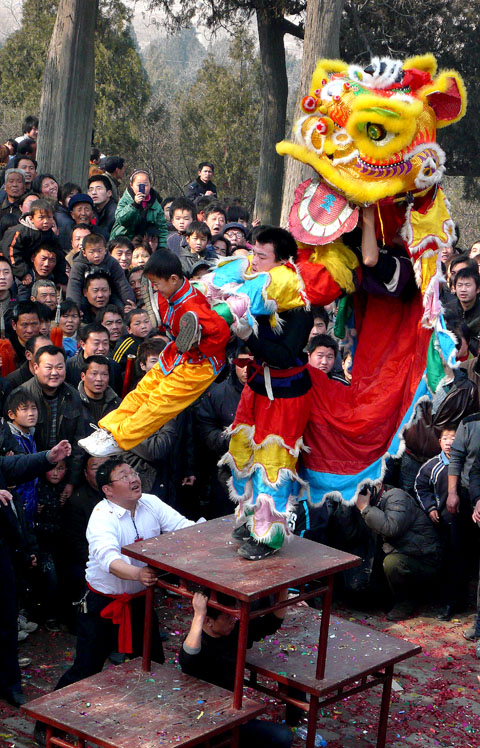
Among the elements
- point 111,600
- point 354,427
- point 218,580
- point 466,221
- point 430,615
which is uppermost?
point 466,221

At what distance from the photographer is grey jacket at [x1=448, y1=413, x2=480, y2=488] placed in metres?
5.88

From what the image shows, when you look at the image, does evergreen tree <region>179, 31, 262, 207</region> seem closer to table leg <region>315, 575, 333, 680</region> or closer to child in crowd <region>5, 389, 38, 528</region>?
child in crowd <region>5, 389, 38, 528</region>

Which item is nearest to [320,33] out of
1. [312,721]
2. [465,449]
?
[465,449]

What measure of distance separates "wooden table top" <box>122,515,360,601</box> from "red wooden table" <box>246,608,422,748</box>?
0.52 metres

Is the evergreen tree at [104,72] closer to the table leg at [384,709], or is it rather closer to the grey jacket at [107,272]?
the grey jacket at [107,272]

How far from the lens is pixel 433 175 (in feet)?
12.9

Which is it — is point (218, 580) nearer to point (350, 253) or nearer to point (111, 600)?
point (111, 600)

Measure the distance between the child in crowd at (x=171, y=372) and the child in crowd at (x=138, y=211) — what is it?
489 cm

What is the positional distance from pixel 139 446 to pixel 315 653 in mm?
1750

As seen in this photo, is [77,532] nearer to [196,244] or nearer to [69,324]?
[69,324]

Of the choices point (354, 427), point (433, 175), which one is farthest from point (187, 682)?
point (433, 175)

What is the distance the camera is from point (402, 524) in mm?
6012

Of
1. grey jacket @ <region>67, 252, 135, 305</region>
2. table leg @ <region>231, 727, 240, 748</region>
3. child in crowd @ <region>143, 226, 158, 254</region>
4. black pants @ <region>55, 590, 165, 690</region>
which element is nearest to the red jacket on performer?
black pants @ <region>55, 590, 165, 690</region>

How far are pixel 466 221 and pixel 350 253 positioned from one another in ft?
61.2
